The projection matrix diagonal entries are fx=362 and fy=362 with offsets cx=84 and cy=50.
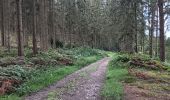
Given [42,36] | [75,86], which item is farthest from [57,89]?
[42,36]

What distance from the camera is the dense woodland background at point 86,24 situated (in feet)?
142

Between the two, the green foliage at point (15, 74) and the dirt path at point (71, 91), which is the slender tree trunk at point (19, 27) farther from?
the dirt path at point (71, 91)

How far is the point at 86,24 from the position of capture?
7475cm

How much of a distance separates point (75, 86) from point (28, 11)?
40.5 metres

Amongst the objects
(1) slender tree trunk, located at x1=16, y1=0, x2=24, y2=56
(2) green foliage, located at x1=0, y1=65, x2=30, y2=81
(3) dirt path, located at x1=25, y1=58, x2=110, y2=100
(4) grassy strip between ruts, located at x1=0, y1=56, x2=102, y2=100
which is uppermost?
(1) slender tree trunk, located at x1=16, y1=0, x2=24, y2=56

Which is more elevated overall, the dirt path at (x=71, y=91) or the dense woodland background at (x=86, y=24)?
the dense woodland background at (x=86, y=24)

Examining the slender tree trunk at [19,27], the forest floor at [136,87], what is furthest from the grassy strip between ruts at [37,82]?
the slender tree trunk at [19,27]

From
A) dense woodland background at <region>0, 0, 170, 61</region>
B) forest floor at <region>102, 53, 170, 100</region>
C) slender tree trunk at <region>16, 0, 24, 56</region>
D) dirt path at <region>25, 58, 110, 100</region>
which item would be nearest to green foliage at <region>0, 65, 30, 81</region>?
dirt path at <region>25, 58, 110, 100</region>

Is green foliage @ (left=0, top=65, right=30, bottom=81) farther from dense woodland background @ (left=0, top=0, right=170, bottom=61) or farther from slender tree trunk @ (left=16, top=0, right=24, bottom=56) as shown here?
dense woodland background @ (left=0, top=0, right=170, bottom=61)

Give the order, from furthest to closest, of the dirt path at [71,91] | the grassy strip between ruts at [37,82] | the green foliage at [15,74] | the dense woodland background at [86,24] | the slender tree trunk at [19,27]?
the dense woodland background at [86,24] < the slender tree trunk at [19,27] < the green foliage at [15,74] < the grassy strip between ruts at [37,82] < the dirt path at [71,91]

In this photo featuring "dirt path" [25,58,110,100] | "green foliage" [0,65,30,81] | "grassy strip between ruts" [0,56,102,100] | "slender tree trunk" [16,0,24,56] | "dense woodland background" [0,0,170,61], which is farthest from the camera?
"dense woodland background" [0,0,170,61]

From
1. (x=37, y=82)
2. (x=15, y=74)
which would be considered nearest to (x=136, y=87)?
(x=37, y=82)

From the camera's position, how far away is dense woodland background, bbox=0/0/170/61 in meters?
43.3

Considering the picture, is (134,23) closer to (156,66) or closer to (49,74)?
(156,66)
